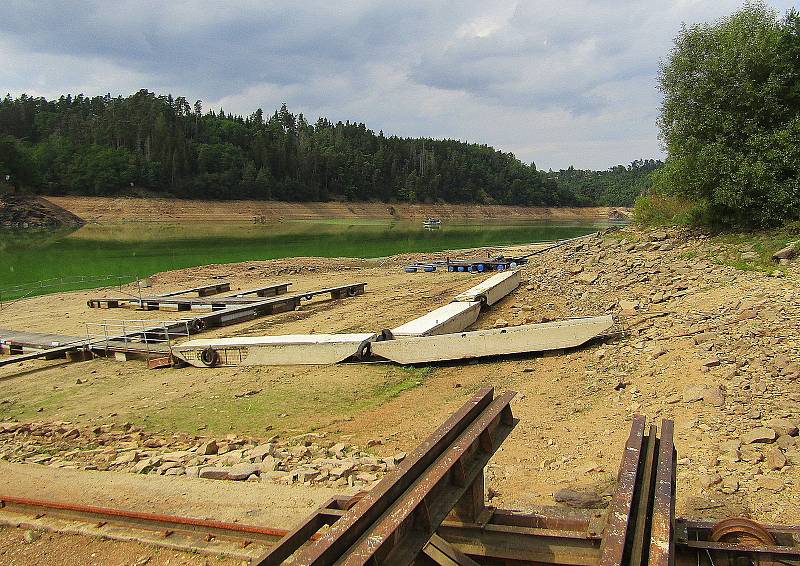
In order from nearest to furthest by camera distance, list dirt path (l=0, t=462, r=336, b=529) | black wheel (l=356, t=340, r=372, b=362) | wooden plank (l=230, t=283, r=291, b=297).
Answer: dirt path (l=0, t=462, r=336, b=529) → black wheel (l=356, t=340, r=372, b=362) → wooden plank (l=230, t=283, r=291, b=297)

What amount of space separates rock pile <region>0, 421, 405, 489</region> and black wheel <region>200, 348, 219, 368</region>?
3.57 meters

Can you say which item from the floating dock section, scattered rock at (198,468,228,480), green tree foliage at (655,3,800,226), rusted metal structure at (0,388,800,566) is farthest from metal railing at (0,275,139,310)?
rusted metal structure at (0,388,800,566)

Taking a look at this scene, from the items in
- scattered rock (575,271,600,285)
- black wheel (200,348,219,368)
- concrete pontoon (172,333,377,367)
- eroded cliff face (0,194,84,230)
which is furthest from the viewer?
eroded cliff face (0,194,84,230)

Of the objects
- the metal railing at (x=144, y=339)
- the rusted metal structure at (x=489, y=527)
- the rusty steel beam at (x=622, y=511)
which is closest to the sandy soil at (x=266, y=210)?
the metal railing at (x=144, y=339)

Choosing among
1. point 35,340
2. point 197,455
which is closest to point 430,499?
point 197,455

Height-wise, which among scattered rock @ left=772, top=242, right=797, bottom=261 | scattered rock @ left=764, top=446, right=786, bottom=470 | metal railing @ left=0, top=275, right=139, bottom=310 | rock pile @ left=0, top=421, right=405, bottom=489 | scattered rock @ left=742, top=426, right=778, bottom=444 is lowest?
rock pile @ left=0, top=421, right=405, bottom=489

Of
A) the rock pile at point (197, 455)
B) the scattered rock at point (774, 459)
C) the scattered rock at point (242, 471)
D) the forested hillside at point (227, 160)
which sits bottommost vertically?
the rock pile at point (197, 455)

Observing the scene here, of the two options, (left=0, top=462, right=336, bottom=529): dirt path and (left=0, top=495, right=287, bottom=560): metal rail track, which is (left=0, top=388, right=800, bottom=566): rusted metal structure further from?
(left=0, top=462, right=336, bottom=529): dirt path

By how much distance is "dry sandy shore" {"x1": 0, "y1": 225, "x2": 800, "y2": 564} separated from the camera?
21.2ft

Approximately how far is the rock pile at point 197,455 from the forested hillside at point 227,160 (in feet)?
308

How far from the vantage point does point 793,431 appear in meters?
6.58

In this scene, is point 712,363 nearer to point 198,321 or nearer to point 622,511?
point 622,511

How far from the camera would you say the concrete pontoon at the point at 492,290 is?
57.3 ft

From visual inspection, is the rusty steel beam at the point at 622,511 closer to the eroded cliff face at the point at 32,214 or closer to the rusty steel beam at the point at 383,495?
the rusty steel beam at the point at 383,495
